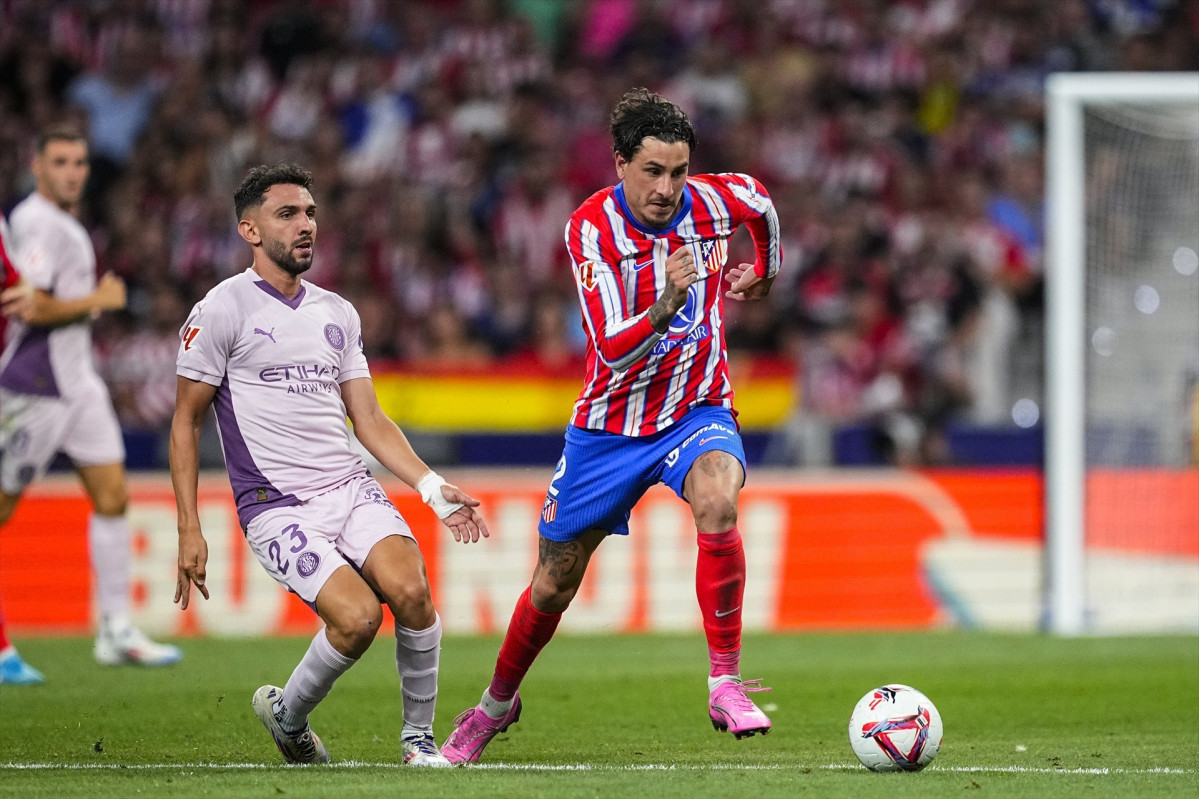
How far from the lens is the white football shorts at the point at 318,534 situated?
6.04 m

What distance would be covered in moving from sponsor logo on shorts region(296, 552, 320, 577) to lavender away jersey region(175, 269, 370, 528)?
0.25 m

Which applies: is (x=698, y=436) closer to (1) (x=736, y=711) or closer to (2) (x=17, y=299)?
(1) (x=736, y=711)

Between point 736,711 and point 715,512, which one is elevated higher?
point 715,512

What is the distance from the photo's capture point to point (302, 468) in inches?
245

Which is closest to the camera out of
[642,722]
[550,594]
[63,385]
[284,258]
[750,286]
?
[284,258]

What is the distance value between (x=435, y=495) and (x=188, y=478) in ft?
2.91

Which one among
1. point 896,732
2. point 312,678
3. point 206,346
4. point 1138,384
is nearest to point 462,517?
point 312,678

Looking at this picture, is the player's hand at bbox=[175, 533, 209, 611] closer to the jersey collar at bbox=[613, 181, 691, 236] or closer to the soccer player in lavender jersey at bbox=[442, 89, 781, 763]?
the soccer player in lavender jersey at bbox=[442, 89, 781, 763]

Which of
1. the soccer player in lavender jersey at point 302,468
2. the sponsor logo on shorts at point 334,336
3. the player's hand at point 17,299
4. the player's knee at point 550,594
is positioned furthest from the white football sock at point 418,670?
the player's hand at point 17,299

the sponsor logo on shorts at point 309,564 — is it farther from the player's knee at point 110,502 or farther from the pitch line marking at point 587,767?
the player's knee at point 110,502

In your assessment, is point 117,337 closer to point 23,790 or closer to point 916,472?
point 916,472

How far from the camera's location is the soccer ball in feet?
19.0

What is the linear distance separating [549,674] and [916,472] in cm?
412

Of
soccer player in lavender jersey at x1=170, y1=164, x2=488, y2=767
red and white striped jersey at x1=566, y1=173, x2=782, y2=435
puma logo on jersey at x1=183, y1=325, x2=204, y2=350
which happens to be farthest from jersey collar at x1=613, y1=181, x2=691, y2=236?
puma logo on jersey at x1=183, y1=325, x2=204, y2=350
